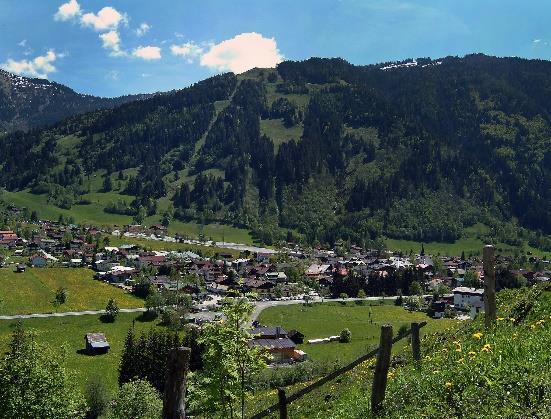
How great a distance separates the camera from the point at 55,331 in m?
103

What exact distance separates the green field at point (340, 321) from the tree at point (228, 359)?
6971cm

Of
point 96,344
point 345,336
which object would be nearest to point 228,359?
point 96,344

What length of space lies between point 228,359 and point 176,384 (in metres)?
9.67

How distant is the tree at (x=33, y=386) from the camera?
106 feet

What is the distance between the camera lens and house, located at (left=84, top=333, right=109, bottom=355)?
3644 inches

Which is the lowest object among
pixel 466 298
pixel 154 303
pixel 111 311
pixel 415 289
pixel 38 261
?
pixel 415 289

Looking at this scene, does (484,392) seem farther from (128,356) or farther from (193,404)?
(128,356)

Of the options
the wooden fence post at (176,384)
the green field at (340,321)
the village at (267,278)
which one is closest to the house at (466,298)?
the village at (267,278)

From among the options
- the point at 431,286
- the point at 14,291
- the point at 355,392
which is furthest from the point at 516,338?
the point at 431,286

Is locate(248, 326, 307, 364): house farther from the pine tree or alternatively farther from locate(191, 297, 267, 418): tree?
locate(191, 297, 267, 418): tree

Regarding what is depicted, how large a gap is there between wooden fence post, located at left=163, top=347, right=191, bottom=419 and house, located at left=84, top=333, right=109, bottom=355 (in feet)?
295

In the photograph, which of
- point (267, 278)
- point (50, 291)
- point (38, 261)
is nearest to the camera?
point (50, 291)

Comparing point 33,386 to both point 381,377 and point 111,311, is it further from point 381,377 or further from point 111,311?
point 111,311

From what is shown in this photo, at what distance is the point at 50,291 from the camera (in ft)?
431
